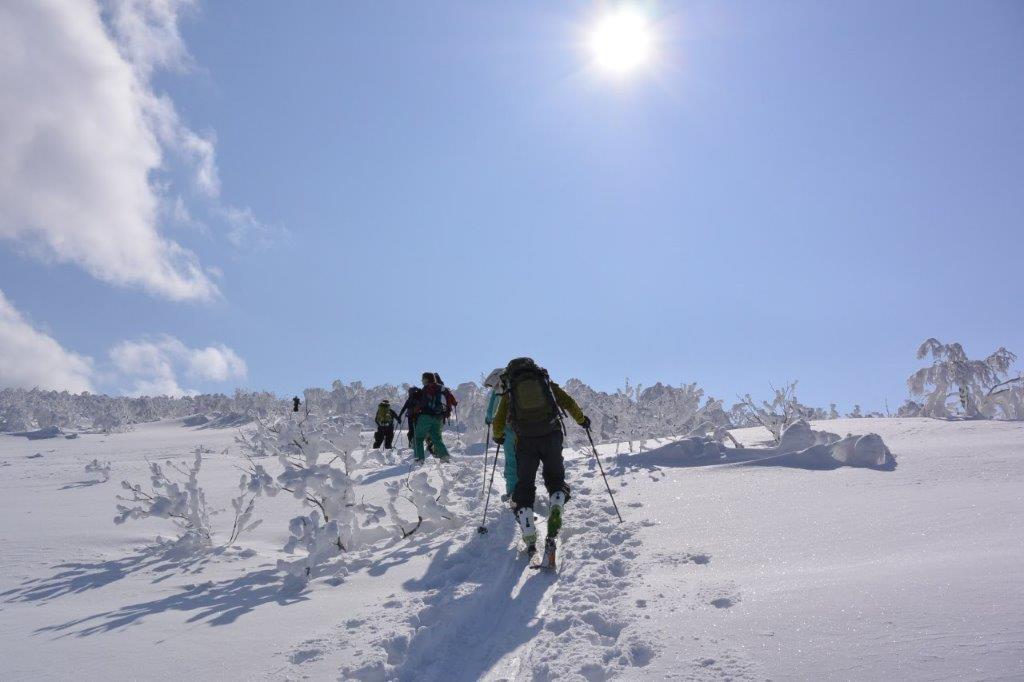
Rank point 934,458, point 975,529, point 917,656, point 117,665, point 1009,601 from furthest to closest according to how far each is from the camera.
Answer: point 934,458
point 975,529
point 117,665
point 1009,601
point 917,656

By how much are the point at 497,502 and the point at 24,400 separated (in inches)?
2352

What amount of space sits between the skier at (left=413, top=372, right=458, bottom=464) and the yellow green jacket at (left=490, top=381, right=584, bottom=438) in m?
4.87

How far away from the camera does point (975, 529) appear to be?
3533 millimetres

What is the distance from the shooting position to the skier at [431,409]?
10133 millimetres

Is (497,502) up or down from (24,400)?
down

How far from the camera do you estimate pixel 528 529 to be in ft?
14.5

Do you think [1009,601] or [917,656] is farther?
[1009,601]

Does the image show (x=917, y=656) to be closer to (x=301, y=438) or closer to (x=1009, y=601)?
(x=1009, y=601)

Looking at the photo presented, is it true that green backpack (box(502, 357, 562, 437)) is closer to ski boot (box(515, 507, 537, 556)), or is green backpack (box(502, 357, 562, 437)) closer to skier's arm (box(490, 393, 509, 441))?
skier's arm (box(490, 393, 509, 441))

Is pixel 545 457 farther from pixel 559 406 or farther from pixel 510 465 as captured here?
pixel 510 465

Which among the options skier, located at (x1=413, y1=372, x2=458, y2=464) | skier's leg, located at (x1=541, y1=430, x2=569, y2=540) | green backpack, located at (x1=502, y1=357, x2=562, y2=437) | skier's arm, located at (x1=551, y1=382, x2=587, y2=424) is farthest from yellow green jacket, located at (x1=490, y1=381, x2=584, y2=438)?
skier, located at (x1=413, y1=372, x2=458, y2=464)

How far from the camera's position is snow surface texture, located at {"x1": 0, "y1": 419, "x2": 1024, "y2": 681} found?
2.31 meters

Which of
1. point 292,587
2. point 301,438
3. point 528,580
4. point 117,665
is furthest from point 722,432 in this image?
point 117,665

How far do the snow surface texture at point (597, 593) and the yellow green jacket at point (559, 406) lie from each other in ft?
3.16
